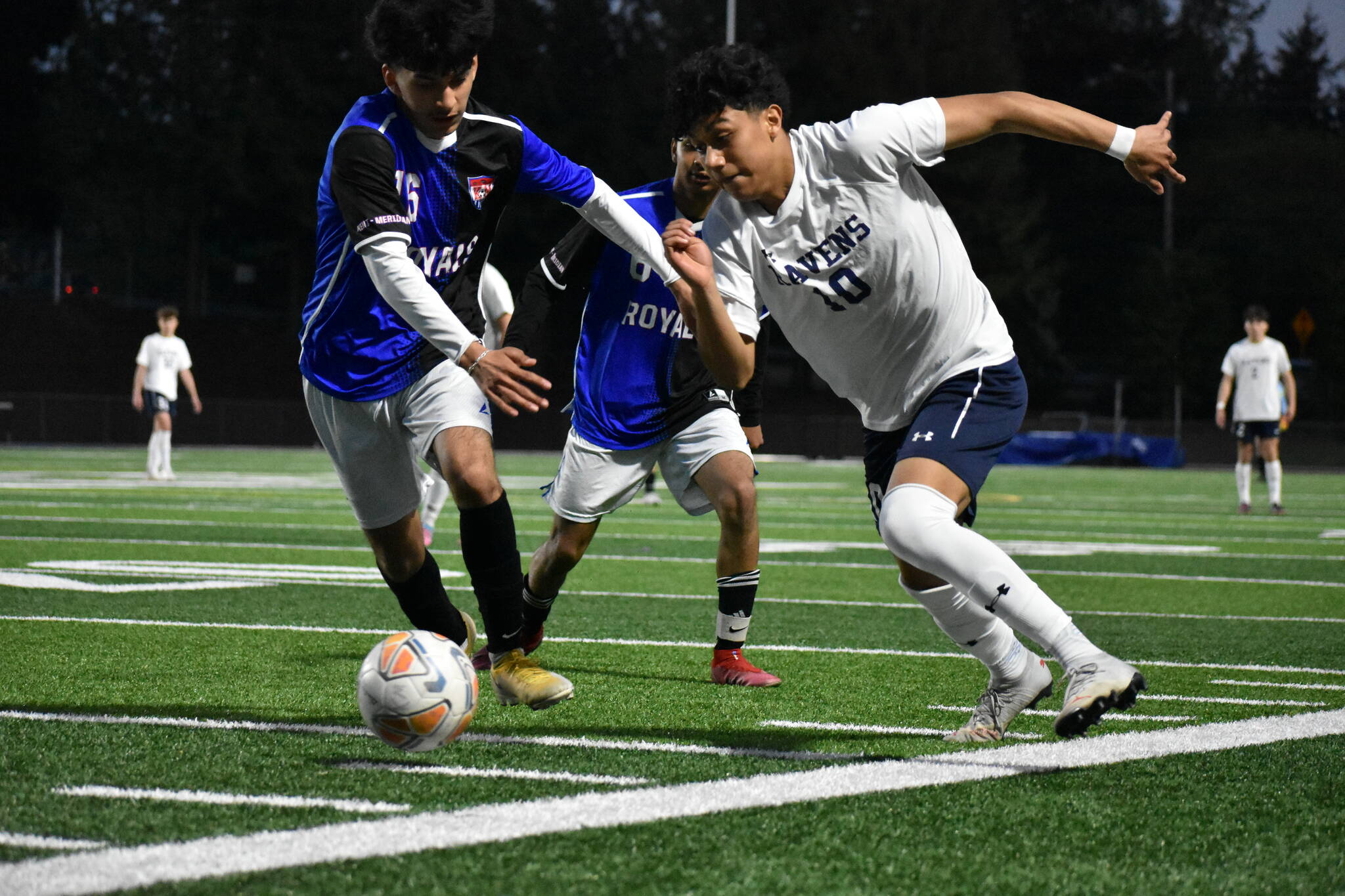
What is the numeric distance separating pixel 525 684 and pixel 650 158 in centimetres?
4526

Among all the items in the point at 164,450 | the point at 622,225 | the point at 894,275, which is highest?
the point at 622,225

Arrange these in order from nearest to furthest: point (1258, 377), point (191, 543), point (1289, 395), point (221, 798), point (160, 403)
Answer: point (221, 798) → point (191, 543) → point (1258, 377) → point (1289, 395) → point (160, 403)

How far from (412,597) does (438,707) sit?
5.27ft

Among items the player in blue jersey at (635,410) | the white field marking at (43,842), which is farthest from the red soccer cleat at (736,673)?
the white field marking at (43,842)

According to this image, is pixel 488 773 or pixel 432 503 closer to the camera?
pixel 488 773

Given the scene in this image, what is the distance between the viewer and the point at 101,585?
873 centimetres

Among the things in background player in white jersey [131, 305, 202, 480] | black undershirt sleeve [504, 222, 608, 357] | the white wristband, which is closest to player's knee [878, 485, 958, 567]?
the white wristband

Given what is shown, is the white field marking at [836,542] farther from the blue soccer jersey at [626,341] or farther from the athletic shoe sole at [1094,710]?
the athletic shoe sole at [1094,710]

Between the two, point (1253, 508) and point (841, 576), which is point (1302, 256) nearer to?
point (1253, 508)

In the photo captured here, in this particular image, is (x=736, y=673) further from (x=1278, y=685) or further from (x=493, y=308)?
(x=493, y=308)

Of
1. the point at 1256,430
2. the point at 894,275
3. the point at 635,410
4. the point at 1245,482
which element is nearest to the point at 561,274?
the point at 635,410

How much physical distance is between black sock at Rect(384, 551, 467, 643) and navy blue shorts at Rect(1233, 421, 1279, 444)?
14.6 metres

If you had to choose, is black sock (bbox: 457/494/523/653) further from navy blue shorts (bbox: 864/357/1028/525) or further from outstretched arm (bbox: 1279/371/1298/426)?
outstretched arm (bbox: 1279/371/1298/426)

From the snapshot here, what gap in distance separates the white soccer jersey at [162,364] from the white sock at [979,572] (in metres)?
19.0
